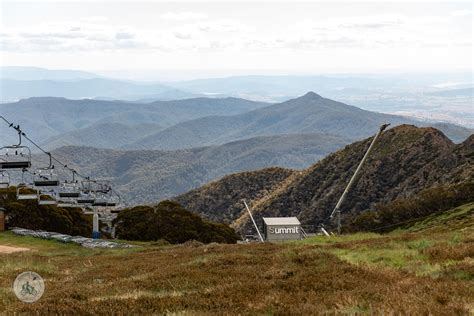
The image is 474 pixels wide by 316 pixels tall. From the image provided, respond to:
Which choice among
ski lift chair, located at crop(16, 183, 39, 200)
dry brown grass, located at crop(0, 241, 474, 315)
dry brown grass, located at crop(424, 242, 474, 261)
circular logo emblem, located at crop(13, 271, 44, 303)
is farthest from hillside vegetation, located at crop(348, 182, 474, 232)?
circular logo emblem, located at crop(13, 271, 44, 303)

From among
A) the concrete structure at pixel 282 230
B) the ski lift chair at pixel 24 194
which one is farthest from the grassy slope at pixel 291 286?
the concrete structure at pixel 282 230

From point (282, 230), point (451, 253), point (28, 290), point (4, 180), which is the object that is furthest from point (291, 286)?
point (282, 230)

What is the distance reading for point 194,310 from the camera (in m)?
11.6

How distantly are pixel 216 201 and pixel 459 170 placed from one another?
107 metres

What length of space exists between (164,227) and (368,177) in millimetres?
87718

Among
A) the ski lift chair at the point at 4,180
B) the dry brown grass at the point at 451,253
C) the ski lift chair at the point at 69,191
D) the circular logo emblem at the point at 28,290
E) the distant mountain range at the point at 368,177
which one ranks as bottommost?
the distant mountain range at the point at 368,177

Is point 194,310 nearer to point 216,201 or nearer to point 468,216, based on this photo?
point 468,216

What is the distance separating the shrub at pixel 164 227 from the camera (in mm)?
72125

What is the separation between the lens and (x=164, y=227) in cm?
7275

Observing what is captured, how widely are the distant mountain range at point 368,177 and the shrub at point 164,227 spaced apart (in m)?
50.2

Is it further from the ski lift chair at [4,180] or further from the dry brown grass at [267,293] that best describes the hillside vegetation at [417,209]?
the dry brown grass at [267,293]

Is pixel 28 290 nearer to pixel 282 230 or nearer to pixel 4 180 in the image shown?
pixel 4 180

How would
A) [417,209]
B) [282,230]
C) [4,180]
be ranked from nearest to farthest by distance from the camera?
[4,180]
[282,230]
[417,209]

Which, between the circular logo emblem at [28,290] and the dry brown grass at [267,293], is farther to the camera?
the circular logo emblem at [28,290]
